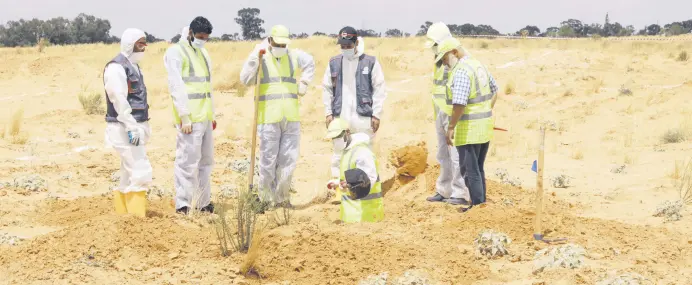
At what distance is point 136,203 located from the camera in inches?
303

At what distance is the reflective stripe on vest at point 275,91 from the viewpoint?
8516 mm

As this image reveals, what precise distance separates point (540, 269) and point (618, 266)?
22.8 inches

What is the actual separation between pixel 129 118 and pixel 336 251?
2315mm

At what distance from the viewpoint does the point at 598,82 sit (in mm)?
21359

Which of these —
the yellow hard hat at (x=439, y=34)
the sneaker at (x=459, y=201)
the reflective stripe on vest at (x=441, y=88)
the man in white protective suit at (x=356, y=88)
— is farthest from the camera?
the man in white protective suit at (x=356, y=88)

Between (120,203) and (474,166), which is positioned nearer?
(120,203)

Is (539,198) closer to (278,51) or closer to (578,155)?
(278,51)

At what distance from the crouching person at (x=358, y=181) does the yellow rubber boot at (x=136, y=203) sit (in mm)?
1859

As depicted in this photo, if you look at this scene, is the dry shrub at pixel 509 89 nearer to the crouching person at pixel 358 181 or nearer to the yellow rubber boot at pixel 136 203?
A: the crouching person at pixel 358 181

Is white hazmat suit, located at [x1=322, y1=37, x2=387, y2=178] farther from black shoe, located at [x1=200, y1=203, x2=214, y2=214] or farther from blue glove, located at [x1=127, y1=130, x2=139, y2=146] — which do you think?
blue glove, located at [x1=127, y1=130, x2=139, y2=146]

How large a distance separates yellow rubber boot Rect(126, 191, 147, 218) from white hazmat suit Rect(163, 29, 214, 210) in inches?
21.1

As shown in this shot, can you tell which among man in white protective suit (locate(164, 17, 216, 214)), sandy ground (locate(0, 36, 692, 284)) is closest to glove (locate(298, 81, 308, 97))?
man in white protective suit (locate(164, 17, 216, 214))

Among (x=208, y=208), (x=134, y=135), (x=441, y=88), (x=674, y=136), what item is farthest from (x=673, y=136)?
(x=134, y=135)

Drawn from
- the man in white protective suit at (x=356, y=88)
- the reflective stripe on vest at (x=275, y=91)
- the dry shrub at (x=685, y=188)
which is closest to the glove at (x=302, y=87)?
the reflective stripe on vest at (x=275, y=91)
